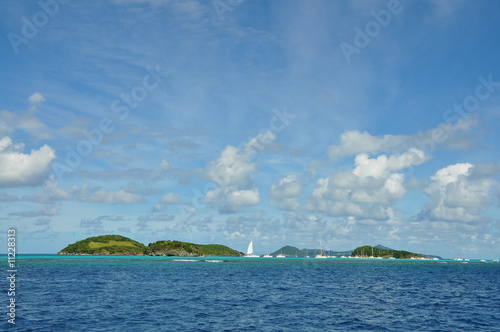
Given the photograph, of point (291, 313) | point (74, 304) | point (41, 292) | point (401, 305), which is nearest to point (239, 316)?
point (291, 313)

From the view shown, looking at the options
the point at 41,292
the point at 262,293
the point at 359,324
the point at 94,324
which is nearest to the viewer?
the point at 94,324

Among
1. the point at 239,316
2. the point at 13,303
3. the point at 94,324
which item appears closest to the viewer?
the point at 94,324

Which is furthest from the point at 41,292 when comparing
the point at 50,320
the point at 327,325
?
the point at 327,325

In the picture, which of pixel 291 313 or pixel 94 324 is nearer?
pixel 94 324

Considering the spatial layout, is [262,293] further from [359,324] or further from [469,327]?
[469,327]

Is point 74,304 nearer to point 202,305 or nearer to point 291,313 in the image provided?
point 202,305

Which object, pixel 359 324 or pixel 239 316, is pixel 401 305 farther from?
pixel 239 316

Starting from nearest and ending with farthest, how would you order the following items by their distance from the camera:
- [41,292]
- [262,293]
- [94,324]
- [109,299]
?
[94,324] → [109,299] → [41,292] → [262,293]

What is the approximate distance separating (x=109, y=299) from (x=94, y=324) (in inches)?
812

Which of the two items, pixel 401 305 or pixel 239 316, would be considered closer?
pixel 239 316

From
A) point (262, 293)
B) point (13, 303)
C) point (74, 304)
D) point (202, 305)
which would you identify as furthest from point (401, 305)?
point (13, 303)

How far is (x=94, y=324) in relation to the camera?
41.4 meters

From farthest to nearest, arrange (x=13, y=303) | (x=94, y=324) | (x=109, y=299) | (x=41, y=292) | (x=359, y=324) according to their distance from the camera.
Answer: (x=41, y=292), (x=109, y=299), (x=13, y=303), (x=359, y=324), (x=94, y=324)

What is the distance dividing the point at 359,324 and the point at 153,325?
78.8 ft
